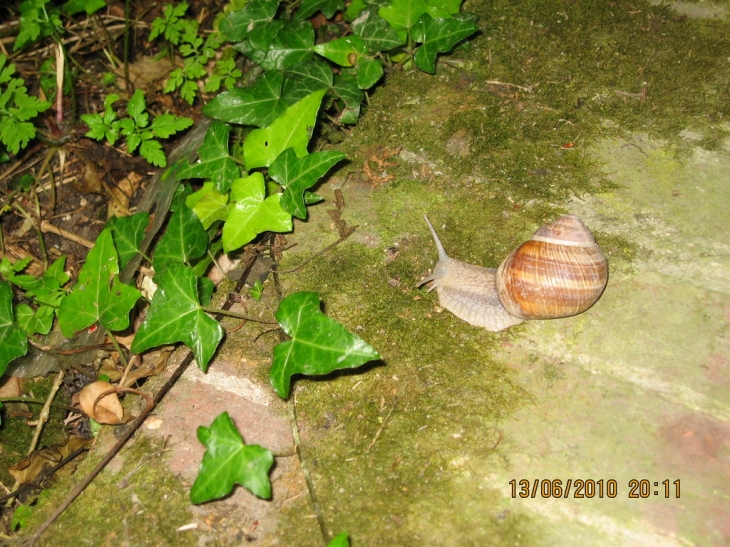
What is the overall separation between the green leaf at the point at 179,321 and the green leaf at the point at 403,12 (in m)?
1.75

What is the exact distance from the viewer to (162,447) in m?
2.09

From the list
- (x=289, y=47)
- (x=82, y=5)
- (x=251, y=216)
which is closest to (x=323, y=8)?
(x=289, y=47)

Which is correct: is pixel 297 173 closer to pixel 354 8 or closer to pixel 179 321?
pixel 179 321

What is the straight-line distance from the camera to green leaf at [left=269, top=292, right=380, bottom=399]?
184cm

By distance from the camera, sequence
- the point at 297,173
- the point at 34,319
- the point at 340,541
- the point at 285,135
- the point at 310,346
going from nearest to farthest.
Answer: the point at 340,541 → the point at 310,346 → the point at 297,173 → the point at 285,135 → the point at 34,319

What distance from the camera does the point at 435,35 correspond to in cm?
284

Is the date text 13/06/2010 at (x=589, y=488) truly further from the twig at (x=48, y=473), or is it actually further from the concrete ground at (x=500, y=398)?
the twig at (x=48, y=473)

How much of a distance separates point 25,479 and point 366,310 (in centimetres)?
165

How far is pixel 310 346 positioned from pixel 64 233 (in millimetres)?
2225

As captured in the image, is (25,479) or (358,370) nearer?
(358,370)

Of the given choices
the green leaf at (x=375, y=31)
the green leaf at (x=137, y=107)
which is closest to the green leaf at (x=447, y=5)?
the green leaf at (x=375, y=31)

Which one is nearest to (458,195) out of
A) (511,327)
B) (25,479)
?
(511,327)

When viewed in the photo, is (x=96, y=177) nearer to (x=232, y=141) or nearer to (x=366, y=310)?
(x=232, y=141)

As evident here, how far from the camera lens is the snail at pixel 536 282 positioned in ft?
6.81
